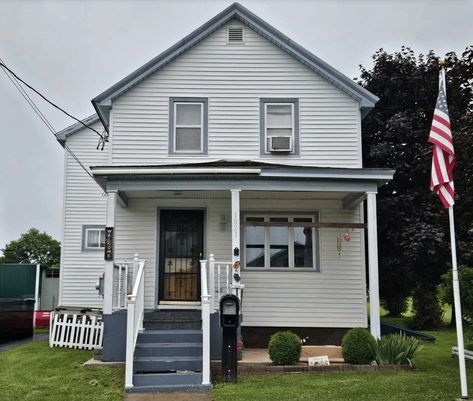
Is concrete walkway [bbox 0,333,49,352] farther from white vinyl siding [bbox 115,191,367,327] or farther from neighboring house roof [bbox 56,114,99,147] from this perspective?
neighboring house roof [bbox 56,114,99,147]

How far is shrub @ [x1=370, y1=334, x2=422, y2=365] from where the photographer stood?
8.46 metres

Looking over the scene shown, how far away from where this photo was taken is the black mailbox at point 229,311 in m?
7.91

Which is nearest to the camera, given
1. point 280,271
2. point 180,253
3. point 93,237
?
point 280,271

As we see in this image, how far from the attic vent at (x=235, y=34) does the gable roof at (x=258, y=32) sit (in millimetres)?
194

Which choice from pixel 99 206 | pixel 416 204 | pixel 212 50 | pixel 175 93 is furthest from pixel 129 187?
pixel 416 204

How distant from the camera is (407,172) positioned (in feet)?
53.8

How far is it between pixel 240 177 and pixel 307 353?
3.60m

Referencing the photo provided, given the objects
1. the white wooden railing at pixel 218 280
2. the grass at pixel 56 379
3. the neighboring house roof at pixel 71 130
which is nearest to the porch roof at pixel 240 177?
the white wooden railing at pixel 218 280

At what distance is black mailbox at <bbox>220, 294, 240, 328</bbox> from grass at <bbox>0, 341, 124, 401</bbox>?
186cm

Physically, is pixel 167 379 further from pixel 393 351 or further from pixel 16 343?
pixel 16 343

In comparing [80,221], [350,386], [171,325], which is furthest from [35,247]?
[350,386]

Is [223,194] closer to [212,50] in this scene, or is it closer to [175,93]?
[175,93]

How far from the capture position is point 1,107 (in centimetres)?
1451

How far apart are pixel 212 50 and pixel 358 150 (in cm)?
410
